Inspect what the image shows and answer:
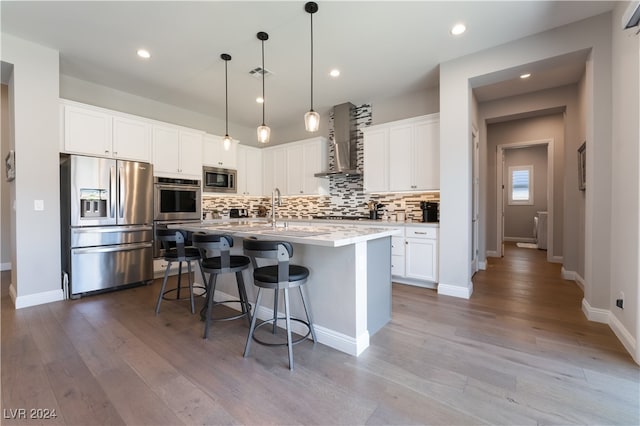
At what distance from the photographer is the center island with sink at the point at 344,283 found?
206 cm

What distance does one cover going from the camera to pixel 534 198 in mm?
8359

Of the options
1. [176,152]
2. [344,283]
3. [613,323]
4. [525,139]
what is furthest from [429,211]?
[176,152]

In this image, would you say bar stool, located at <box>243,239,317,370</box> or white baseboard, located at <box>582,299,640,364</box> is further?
white baseboard, located at <box>582,299,640,364</box>

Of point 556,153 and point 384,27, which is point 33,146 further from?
point 556,153

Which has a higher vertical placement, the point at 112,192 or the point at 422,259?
the point at 112,192

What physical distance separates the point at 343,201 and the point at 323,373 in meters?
3.80

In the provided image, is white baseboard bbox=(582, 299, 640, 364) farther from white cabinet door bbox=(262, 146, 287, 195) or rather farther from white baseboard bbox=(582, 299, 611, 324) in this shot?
white cabinet door bbox=(262, 146, 287, 195)

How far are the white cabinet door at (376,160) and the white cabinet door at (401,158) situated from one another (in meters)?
0.09

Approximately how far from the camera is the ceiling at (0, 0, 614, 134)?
253 cm

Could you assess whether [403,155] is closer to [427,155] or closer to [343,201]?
[427,155]

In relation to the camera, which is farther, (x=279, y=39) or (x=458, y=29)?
(x=279, y=39)

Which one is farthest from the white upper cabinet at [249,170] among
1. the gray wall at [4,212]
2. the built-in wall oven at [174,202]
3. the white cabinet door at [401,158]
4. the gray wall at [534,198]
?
the gray wall at [534,198]

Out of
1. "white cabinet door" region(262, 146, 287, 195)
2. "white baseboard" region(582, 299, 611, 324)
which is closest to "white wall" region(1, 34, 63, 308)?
"white cabinet door" region(262, 146, 287, 195)

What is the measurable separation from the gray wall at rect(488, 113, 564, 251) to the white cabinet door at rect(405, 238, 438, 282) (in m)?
2.47
